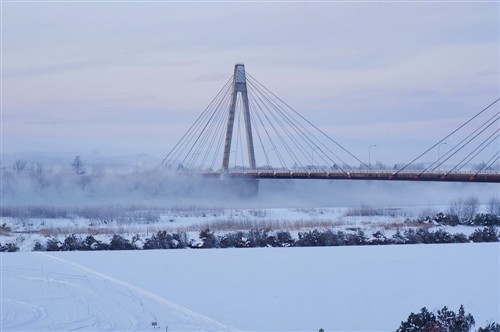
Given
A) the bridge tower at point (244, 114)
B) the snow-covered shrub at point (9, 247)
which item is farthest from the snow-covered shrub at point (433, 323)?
the bridge tower at point (244, 114)

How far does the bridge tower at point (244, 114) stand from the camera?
77.3ft

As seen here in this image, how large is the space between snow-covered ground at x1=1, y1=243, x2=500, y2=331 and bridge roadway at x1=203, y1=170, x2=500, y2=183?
22.8 feet

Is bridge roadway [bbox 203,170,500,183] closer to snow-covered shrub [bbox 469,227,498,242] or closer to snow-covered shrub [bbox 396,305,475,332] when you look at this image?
snow-covered shrub [bbox 469,227,498,242]

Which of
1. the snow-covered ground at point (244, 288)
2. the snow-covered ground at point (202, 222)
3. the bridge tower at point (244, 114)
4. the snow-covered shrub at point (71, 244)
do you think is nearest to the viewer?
the snow-covered ground at point (244, 288)

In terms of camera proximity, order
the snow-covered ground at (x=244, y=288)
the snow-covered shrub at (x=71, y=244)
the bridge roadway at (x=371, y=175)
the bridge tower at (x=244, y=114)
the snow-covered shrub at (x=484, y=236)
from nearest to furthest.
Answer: the snow-covered ground at (x=244, y=288), the snow-covered shrub at (x=71, y=244), the snow-covered shrub at (x=484, y=236), the bridge roadway at (x=371, y=175), the bridge tower at (x=244, y=114)

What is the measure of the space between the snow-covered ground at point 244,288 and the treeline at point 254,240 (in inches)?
82.4

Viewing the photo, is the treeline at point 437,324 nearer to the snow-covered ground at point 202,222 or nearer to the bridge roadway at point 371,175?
the snow-covered ground at point 202,222

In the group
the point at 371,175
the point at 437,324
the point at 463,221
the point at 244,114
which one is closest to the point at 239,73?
the point at 244,114

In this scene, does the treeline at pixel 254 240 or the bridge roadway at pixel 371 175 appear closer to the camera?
the treeline at pixel 254 240

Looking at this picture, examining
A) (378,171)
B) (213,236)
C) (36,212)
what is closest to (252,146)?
(378,171)

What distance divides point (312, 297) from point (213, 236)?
677 centimetres

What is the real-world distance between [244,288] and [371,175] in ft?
42.6

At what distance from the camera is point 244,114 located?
2423cm

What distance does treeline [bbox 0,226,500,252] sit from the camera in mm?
14898
